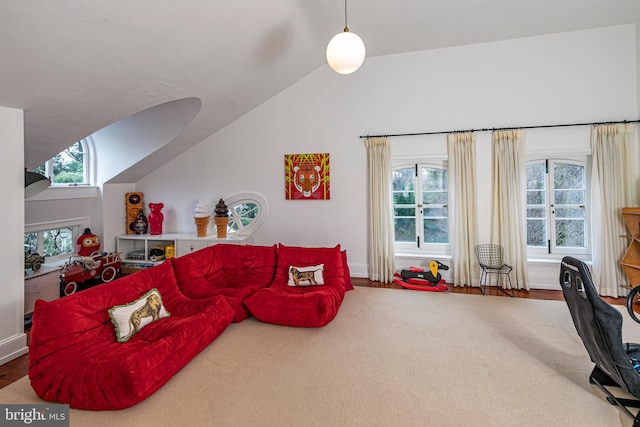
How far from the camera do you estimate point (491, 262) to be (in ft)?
14.9

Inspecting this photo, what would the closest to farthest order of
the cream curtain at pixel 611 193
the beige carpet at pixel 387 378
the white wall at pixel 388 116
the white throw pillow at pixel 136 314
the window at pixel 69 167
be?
the beige carpet at pixel 387 378 < the white throw pillow at pixel 136 314 < the cream curtain at pixel 611 193 < the white wall at pixel 388 116 < the window at pixel 69 167

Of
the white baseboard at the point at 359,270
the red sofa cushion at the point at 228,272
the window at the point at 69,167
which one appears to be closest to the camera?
the red sofa cushion at the point at 228,272

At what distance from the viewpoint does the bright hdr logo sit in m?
1.98

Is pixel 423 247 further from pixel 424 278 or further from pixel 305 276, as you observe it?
pixel 305 276

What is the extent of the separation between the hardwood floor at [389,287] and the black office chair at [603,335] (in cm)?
205

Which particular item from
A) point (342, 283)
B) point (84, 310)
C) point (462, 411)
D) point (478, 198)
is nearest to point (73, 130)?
point (84, 310)

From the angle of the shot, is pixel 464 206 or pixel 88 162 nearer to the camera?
pixel 464 206

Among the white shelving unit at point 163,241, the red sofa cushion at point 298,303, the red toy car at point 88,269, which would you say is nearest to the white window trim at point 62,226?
the red toy car at point 88,269

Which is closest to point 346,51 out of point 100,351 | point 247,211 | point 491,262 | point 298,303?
point 298,303

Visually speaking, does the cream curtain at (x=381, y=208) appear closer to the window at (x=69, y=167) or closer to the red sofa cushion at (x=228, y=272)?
the red sofa cushion at (x=228, y=272)

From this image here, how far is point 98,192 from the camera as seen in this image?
5230 millimetres

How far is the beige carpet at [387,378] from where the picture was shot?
202 cm

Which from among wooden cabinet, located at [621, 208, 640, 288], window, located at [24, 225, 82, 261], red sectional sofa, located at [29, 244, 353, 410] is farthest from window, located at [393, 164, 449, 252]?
window, located at [24, 225, 82, 261]

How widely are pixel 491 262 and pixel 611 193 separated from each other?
1.65 meters
